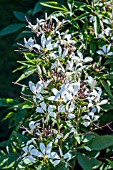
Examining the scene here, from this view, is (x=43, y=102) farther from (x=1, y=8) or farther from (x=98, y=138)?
(x=1, y=8)

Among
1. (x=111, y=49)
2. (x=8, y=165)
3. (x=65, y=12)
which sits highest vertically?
(x=65, y=12)

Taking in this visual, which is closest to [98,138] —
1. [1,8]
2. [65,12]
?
[65,12]

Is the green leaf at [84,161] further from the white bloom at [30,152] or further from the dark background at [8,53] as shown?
the dark background at [8,53]

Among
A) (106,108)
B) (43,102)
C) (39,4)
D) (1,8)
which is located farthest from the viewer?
(1,8)

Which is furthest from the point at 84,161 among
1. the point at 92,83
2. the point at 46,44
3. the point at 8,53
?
the point at 8,53

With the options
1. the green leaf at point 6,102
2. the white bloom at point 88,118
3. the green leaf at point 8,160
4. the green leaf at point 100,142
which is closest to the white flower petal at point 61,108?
the white bloom at point 88,118

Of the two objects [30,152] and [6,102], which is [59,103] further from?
[6,102]
